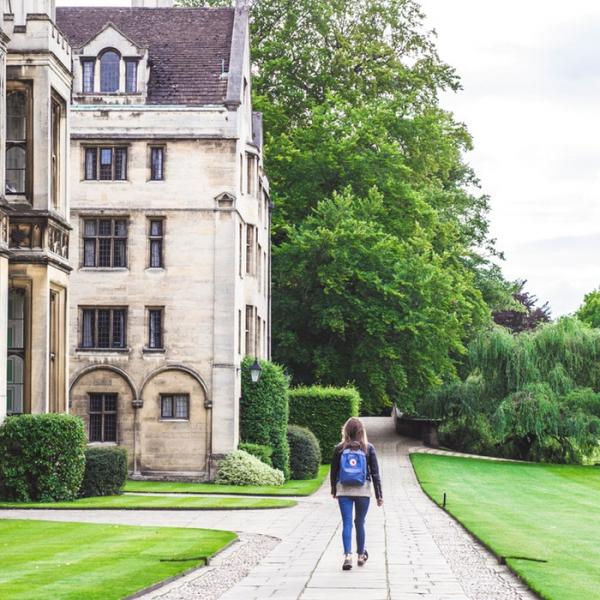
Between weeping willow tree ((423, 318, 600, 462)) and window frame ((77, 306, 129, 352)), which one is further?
weeping willow tree ((423, 318, 600, 462))

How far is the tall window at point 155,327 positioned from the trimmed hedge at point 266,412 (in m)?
3.07

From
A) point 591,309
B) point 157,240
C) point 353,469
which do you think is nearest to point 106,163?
point 157,240

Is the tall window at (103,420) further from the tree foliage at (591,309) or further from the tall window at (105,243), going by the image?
the tree foliage at (591,309)

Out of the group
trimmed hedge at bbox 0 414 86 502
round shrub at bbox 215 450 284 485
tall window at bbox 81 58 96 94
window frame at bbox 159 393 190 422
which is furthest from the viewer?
tall window at bbox 81 58 96 94

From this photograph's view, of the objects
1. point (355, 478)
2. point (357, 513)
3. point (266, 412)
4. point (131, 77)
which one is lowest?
point (357, 513)

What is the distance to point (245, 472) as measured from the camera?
4022 cm

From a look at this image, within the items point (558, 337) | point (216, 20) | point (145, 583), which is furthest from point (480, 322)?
point (145, 583)

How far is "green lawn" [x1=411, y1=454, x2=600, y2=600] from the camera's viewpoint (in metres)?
16.6

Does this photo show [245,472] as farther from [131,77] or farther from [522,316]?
[522,316]

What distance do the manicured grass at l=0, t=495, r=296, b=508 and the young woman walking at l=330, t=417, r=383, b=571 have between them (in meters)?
11.5

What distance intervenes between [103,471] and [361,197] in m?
27.3

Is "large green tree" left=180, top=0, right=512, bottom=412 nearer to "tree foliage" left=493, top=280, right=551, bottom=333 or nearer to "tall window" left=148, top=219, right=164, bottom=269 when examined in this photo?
"tall window" left=148, top=219, right=164, bottom=269

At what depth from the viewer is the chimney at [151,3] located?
5122 centimetres

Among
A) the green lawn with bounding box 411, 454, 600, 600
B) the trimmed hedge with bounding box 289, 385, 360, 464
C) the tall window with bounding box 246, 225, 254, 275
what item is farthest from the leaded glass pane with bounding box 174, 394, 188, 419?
the trimmed hedge with bounding box 289, 385, 360, 464
